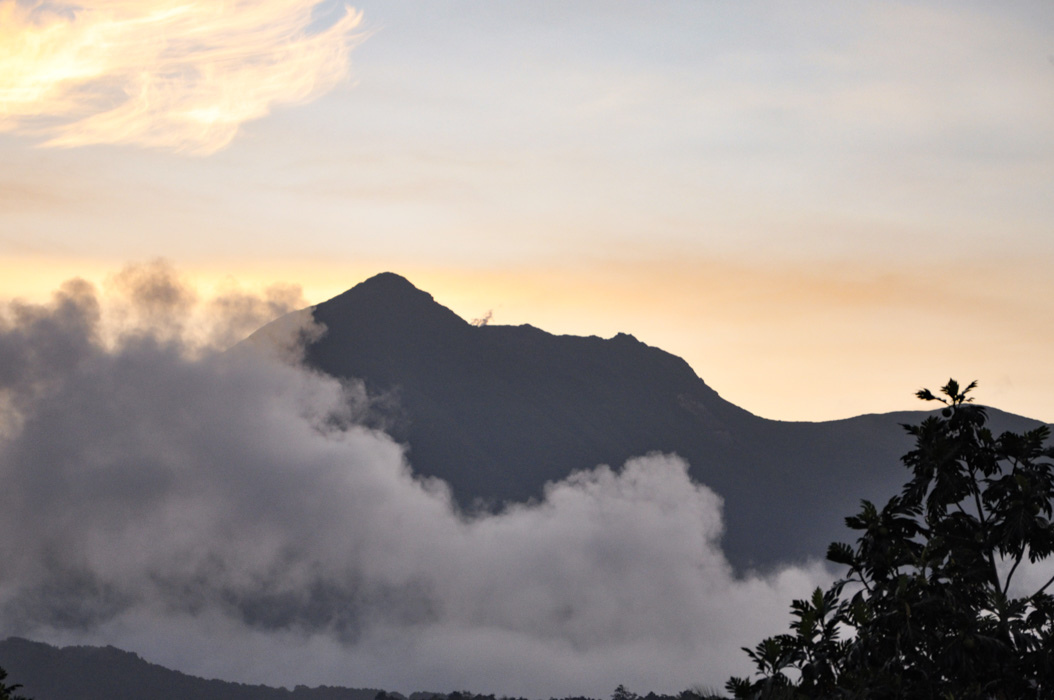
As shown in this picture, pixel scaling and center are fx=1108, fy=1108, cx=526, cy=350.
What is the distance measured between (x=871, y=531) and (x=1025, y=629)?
→ 613 centimetres

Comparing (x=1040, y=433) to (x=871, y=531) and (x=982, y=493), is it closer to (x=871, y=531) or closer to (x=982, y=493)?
(x=982, y=493)

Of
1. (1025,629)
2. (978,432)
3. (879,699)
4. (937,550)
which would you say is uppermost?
(978,432)

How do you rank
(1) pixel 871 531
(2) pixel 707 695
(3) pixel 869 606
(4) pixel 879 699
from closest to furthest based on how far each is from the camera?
(2) pixel 707 695
(4) pixel 879 699
(3) pixel 869 606
(1) pixel 871 531

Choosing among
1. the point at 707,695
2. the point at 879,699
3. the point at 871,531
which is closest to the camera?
the point at 707,695

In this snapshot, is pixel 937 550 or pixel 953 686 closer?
pixel 953 686

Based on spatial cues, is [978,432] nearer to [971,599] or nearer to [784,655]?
[971,599]

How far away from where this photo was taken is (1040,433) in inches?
1663

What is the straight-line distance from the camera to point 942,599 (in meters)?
37.3

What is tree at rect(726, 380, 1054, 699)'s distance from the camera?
36.6m

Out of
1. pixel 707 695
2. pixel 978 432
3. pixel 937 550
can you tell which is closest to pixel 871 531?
pixel 937 550

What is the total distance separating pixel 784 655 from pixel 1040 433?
13727 millimetres

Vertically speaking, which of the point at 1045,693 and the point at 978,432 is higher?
the point at 978,432

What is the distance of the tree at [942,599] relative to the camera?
3659 cm

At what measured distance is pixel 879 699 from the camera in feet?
119
